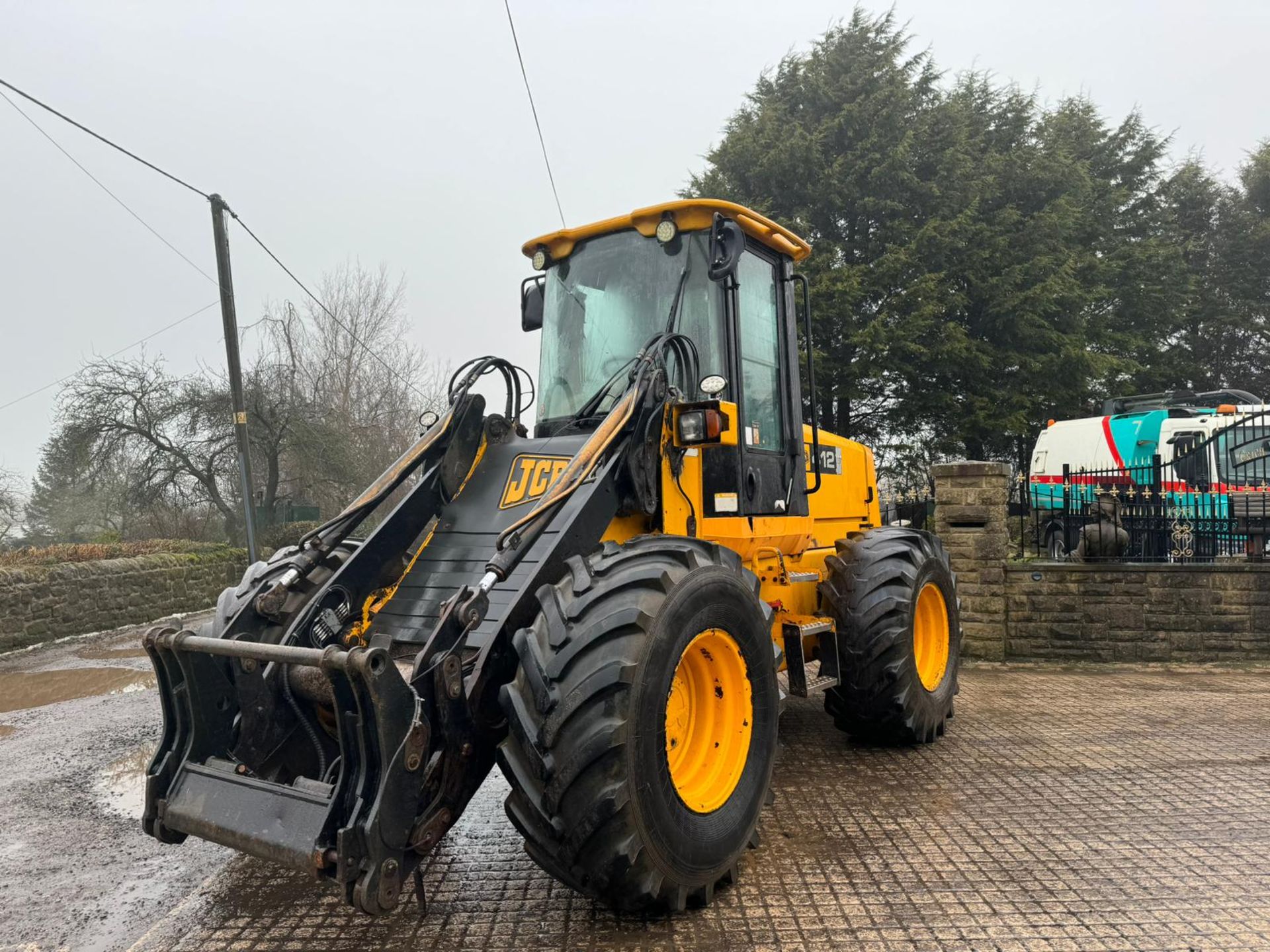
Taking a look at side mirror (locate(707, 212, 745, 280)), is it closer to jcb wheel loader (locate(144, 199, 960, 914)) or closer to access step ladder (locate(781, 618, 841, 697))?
jcb wheel loader (locate(144, 199, 960, 914))

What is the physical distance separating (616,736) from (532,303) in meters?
2.96

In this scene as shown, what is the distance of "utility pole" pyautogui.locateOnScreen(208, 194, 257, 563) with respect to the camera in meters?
13.1

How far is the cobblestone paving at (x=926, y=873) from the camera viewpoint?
3.05 metres

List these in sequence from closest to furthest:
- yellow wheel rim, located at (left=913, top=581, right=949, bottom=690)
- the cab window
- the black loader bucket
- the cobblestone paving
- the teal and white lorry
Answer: the black loader bucket, the cobblestone paving, the cab window, yellow wheel rim, located at (left=913, top=581, right=949, bottom=690), the teal and white lorry

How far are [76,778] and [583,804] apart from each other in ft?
14.3

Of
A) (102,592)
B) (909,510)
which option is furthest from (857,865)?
(102,592)

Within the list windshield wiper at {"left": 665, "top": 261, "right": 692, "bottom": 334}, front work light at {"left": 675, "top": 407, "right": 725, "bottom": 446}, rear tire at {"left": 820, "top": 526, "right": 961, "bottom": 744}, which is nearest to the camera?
front work light at {"left": 675, "top": 407, "right": 725, "bottom": 446}

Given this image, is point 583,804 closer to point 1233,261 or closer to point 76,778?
point 76,778

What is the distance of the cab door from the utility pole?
10264 millimetres

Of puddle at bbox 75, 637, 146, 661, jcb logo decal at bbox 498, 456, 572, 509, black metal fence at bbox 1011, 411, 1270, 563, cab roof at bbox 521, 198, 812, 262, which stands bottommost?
puddle at bbox 75, 637, 146, 661

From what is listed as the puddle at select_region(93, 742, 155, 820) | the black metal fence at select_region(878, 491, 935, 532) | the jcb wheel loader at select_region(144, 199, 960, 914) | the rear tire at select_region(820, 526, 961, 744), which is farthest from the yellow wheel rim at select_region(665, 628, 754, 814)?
the black metal fence at select_region(878, 491, 935, 532)

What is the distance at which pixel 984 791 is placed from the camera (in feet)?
14.9

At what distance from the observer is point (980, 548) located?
8.33m

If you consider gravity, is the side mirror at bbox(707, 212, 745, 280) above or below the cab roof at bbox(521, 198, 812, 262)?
below
